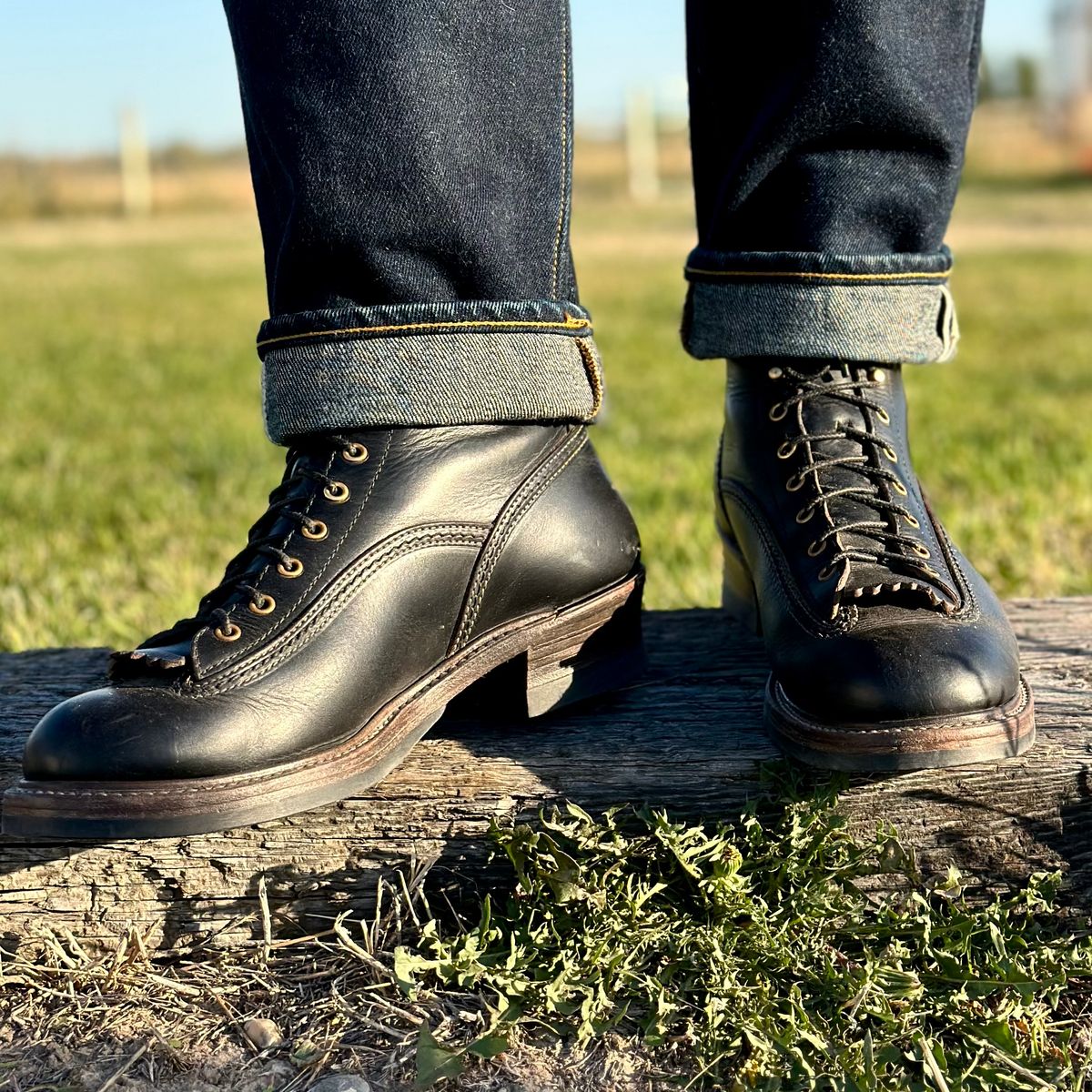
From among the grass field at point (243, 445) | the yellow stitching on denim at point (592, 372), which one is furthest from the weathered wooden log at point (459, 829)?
the grass field at point (243, 445)

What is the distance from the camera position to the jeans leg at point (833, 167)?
1.48 m

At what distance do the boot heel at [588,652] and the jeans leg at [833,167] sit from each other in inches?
14.3

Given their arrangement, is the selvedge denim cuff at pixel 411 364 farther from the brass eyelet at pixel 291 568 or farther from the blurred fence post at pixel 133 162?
the blurred fence post at pixel 133 162

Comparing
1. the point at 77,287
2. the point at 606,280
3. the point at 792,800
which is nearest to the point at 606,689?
the point at 792,800

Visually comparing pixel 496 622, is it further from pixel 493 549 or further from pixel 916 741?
pixel 916 741

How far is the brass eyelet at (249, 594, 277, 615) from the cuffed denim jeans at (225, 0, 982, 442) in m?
0.20

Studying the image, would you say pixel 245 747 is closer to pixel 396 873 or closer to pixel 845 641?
pixel 396 873

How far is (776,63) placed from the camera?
153cm

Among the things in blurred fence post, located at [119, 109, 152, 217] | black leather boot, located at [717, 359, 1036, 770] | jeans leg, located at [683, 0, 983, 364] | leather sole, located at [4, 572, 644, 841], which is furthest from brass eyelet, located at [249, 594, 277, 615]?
blurred fence post, located at [119, 109, 152, 217]

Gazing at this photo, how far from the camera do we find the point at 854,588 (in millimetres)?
1419

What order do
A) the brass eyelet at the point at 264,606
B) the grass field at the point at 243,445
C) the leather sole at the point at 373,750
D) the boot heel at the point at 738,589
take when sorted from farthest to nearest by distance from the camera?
1. the grass field at the point at 243,445
2. the boot heel at the point at 738,589
3. the brass eyelet at the point at 264,606
4. the leather sole at the point at 373,750

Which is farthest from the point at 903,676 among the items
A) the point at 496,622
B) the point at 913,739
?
the point at 496,622

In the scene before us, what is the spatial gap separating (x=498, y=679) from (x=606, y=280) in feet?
36.0

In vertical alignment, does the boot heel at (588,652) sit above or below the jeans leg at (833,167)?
below
